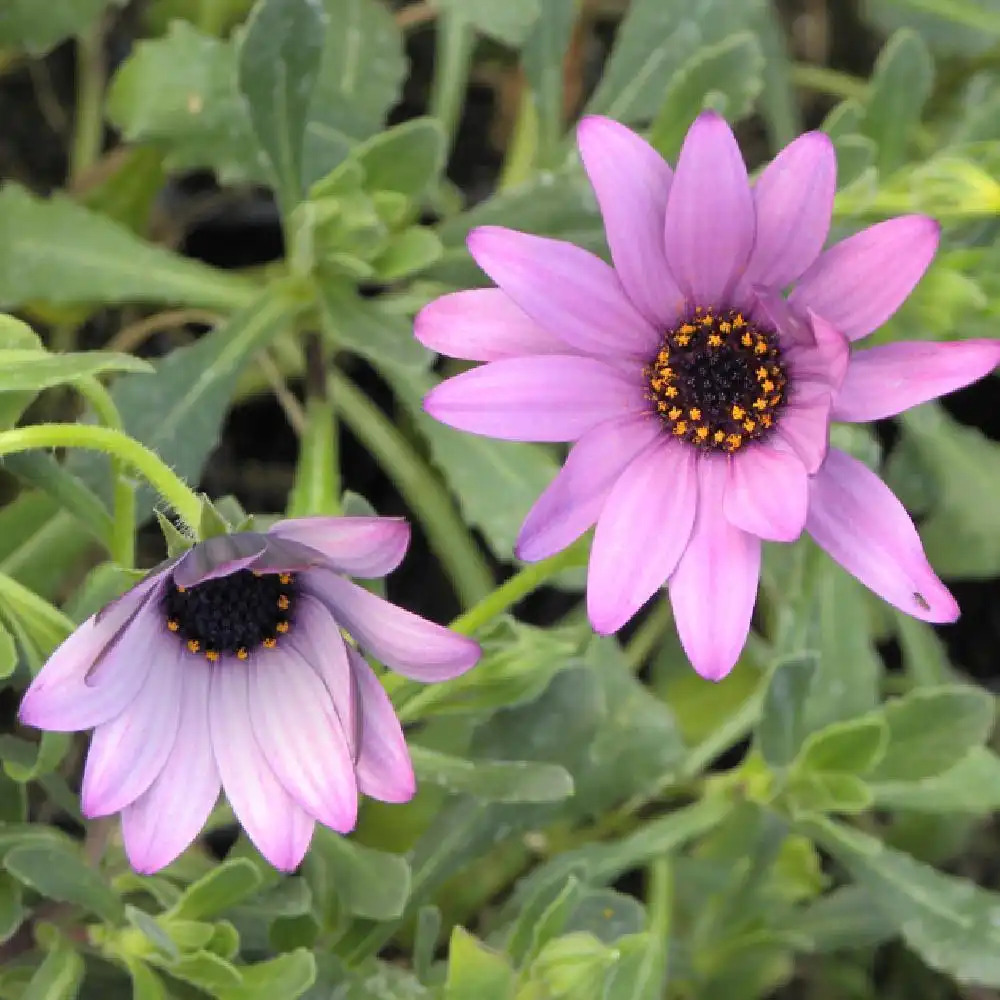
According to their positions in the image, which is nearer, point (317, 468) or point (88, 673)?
point (88, 673)

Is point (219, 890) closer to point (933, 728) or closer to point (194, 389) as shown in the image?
point (194, 389)

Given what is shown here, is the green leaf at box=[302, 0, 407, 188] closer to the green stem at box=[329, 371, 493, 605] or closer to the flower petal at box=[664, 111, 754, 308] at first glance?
the green stem at box=[329, 371, 493, 605]

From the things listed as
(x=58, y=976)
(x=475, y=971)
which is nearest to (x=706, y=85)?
(x=475, y=971)

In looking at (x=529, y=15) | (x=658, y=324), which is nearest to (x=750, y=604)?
(x=658, y=324)

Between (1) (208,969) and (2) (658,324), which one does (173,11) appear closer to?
(2) (658,324)

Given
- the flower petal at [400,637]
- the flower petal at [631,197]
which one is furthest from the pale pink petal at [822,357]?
the flower petal at [400,637]
